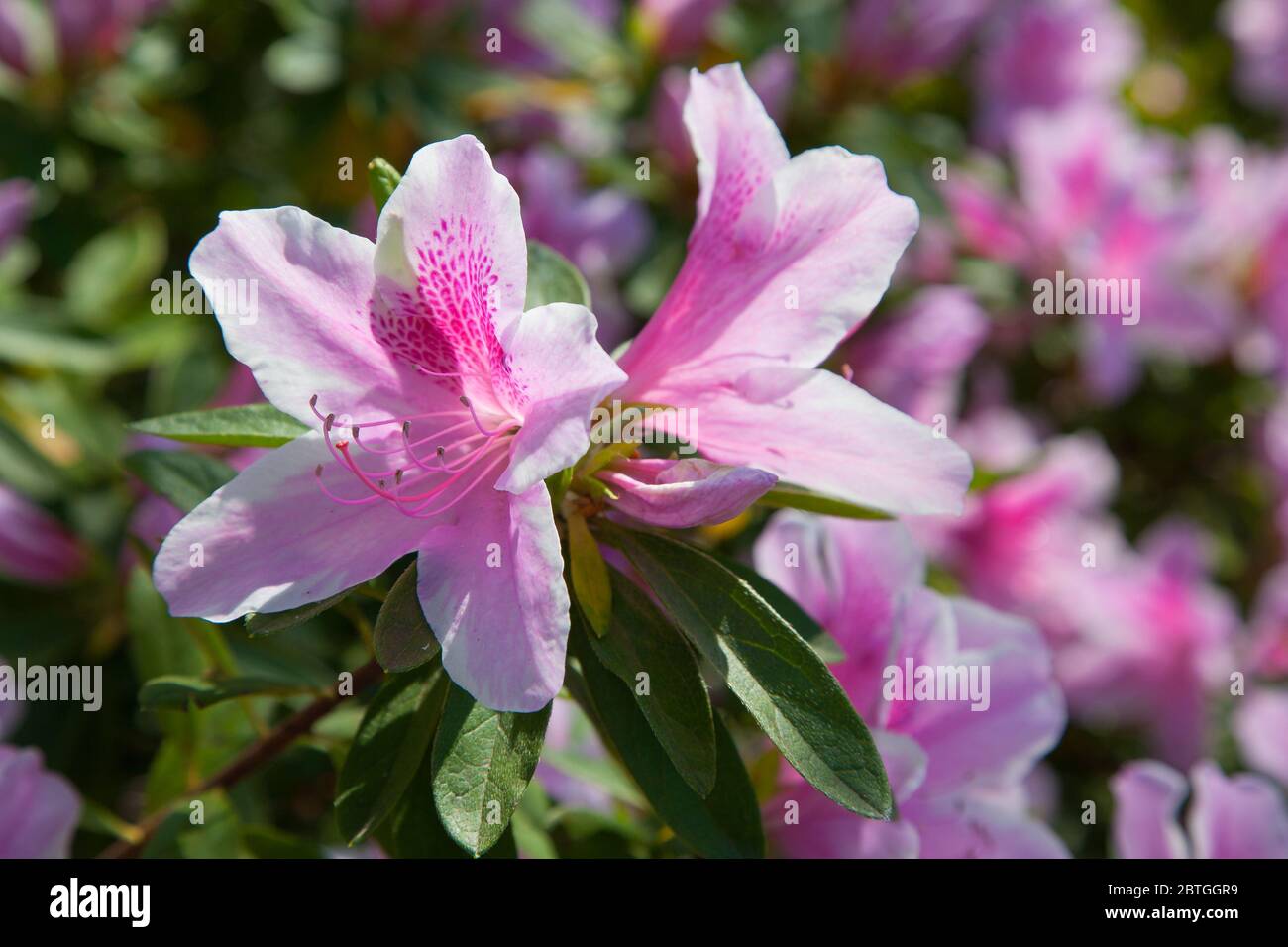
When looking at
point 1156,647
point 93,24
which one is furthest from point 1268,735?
point 93,24

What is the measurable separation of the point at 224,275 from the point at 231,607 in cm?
20

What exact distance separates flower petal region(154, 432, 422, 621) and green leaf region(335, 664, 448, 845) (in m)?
0.14

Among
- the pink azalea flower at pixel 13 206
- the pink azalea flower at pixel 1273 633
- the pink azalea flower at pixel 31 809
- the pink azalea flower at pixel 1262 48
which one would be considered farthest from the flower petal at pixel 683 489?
the pink azalea flower at pixel 1262 48

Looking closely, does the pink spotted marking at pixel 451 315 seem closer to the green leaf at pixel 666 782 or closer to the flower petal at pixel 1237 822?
the green leaf at pixel 666 782

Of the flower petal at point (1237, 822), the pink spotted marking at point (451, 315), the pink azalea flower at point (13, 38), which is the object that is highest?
the pink azalea flower at point (13, 38)

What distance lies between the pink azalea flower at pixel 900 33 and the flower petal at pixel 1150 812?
1187 mm

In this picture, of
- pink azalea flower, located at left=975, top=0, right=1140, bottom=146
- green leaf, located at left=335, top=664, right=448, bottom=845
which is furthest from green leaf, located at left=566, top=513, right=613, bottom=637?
pink azalea flower, located at left=975, top=0, right=1140, bottom=146

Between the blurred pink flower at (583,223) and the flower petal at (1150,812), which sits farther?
the blurred pink flower at (583,223)

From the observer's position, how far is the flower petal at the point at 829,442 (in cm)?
83

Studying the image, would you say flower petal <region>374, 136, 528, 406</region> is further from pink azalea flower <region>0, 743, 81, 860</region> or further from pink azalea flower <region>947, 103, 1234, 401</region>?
pink azalea flower <region>947, 103, 1234, 401</region>

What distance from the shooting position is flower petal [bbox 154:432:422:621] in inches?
Answer: 30.8

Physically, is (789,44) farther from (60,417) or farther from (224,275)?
(224,275)

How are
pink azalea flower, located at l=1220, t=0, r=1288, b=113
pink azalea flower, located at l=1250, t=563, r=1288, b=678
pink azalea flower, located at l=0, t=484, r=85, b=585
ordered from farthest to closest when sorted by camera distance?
pink azalea flower, located at l=1220, t=0, r=1288, b=113 → pink azalea flower, located at l=1250, t=563, r=1288, b=678 → pink azalea flower, located at l=0, t=484, r=85, b=585

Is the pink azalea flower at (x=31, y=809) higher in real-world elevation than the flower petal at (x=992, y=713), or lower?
lower
